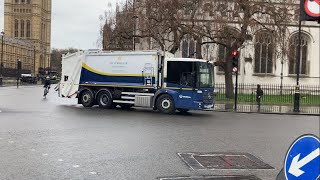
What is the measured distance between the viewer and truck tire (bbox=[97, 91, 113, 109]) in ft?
75.8

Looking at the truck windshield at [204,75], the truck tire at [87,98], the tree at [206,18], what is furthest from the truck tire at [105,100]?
the tree at [206,18]

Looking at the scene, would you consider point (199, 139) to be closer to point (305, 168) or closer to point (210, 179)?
point (210, 179)

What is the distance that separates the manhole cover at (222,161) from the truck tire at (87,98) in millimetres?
15310

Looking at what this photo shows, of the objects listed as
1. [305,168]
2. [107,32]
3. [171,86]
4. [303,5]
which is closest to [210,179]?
[305,168]

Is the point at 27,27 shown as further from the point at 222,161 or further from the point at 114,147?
the point at 222,161

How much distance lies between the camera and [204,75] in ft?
69.8

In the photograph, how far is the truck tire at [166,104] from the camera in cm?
2128

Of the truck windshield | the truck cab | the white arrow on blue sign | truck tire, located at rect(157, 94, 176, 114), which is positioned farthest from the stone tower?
the white arrow on blue sign

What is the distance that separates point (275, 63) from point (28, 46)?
96302mm

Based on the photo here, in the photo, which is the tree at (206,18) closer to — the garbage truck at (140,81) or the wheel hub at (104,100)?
the garbage truck at (140,81)

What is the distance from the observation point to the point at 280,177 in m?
3.74

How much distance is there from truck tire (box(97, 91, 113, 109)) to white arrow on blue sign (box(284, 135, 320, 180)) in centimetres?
2009

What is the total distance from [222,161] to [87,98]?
54.0 feet

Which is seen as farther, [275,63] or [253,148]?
[275,63]
